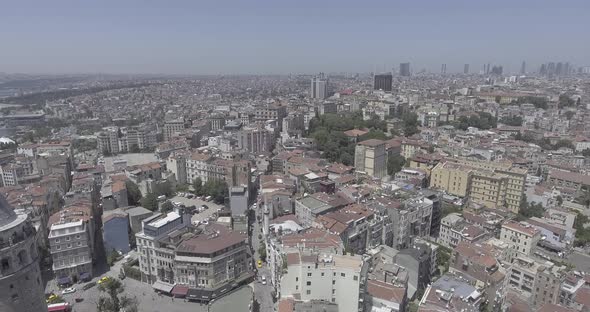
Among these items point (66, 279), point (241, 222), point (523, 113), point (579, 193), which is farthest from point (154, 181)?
point (523, 113)

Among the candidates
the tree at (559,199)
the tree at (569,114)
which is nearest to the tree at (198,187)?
the tree at (559,199)

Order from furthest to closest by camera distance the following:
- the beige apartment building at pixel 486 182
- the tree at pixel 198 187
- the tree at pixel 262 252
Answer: the tree at pixel 198 187 < the beige apartment building at pixel 486 182 < the tree at pixel 262 252

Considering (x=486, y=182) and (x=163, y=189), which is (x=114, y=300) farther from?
(x=486, y=182)

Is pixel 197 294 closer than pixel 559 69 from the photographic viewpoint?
Yes

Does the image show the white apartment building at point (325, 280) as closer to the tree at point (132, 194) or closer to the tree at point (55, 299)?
the tree at point (55, 299)

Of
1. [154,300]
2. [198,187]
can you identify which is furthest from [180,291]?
[198,187]
